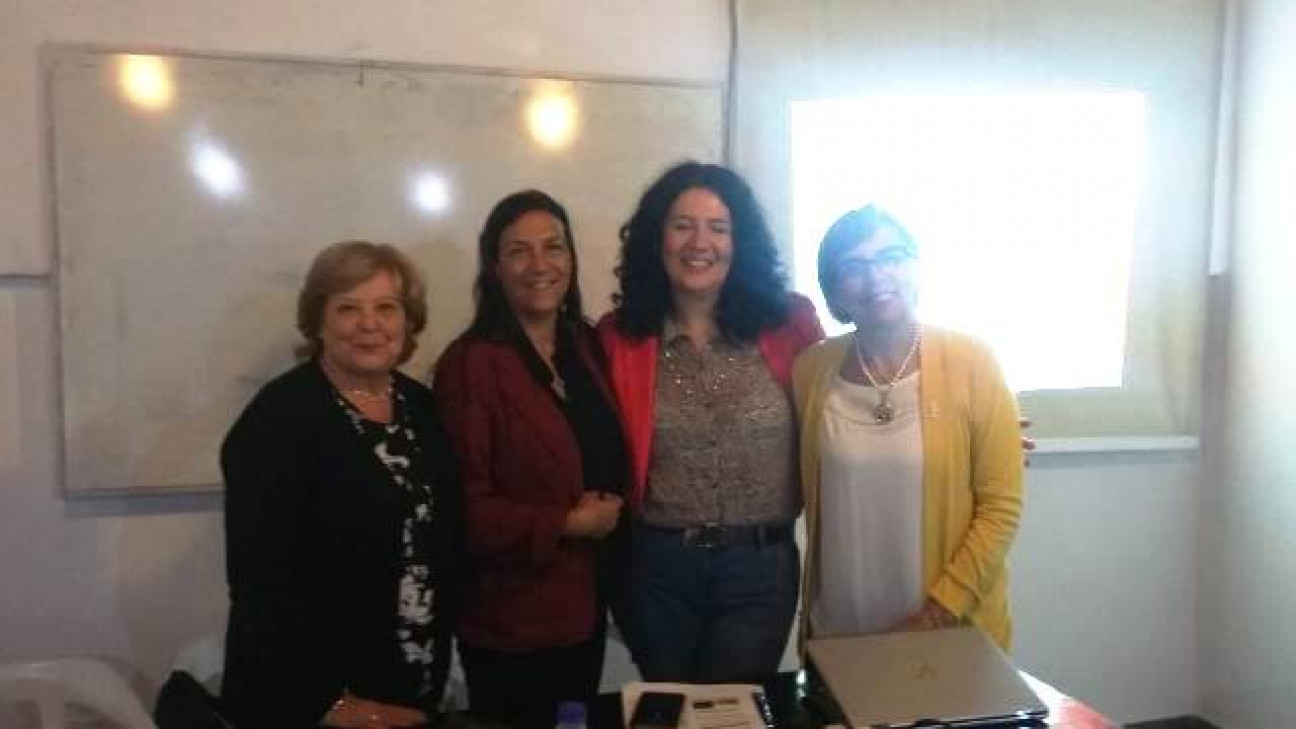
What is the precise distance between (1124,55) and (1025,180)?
440 mm

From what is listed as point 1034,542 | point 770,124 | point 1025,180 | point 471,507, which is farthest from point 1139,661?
point 471,507

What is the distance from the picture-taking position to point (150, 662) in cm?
238

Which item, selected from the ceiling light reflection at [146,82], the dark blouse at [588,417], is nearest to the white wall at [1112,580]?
Answer: the dark blouse at [588,417]

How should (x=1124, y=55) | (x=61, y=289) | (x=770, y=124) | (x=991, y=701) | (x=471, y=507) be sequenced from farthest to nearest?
(x=1124, y=55) → (x=770, y=124) → (x=61, y=289) → (x=471, y=507) → (x=991, y=701)

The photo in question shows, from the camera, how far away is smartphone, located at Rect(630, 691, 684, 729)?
1.34 m

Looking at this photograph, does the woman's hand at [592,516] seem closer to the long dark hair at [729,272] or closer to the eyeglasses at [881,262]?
the long dark hair at [729,272]

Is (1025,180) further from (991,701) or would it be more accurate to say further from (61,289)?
(61,289)

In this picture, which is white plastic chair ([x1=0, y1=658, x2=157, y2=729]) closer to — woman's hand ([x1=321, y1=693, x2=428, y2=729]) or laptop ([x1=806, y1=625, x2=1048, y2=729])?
woman's hand ([x1=321, y1=693, x2=428, y2=729])

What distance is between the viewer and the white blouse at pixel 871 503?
1771mm

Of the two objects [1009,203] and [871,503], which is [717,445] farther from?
[1009,203]

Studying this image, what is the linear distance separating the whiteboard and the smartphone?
128 cm

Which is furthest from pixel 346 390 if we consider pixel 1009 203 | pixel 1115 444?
pixel 1115 444

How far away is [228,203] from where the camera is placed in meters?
2.29

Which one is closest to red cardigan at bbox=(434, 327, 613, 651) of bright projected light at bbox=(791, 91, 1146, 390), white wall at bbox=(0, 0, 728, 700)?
white wall at bbox=(0, 0, 728, 700)
